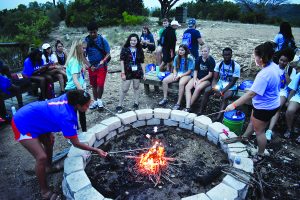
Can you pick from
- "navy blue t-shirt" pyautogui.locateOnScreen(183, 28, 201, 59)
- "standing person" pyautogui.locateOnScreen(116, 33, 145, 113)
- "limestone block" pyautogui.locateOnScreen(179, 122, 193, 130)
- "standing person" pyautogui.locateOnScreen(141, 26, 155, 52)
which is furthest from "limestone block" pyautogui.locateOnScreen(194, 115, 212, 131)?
"standing person" pyautogui.locateOnScreen(141, 26, 155, 52)

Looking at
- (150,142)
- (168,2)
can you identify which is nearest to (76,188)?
(150,142)

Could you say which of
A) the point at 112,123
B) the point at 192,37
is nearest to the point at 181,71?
the point at 192,37

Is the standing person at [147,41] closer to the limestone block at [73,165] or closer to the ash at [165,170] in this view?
the ash at [165,170]

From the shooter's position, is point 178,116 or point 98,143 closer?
point 98,143

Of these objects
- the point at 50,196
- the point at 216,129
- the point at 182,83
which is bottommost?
the point at 50,196

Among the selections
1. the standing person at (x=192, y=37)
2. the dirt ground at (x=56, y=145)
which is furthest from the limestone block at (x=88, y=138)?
the standing person at (x=192, y=37)

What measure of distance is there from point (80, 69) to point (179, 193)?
302 centimetres

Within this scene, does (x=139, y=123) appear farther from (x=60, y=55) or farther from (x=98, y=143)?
(x=60, y=55)

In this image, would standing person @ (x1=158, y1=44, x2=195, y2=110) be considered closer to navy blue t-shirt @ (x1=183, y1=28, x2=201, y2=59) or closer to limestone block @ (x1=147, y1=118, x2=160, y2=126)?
limestone block @ (x1=147, y1=118, x2=160, y2=126)

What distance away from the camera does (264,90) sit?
340 centimetres

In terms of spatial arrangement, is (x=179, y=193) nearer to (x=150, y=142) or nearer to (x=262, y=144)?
(x=150, y=142)

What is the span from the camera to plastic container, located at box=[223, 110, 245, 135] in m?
4.53

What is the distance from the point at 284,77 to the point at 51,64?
6.11 m

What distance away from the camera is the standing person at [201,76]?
18.3 ft
